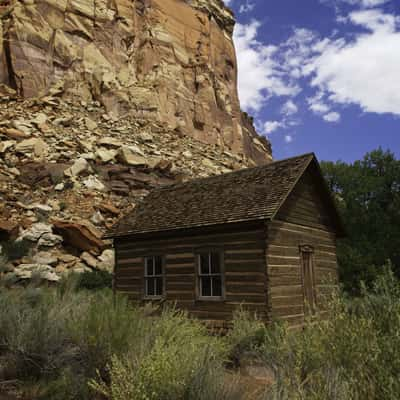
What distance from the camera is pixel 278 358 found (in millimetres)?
4980

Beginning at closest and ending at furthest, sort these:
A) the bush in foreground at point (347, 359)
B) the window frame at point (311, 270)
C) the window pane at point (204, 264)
Answer: the bush in foreground at point (347, 359)
the window pane at point (204, 264)
the window frame at point (311, 270)

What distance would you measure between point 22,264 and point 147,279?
707 centimetres

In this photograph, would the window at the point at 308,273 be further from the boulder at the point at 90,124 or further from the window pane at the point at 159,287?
the boulder at the point at 90,124

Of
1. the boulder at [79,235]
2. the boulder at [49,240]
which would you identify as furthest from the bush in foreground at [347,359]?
the boulder at [49,240]

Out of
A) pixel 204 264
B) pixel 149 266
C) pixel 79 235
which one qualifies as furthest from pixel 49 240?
pixel 204 264

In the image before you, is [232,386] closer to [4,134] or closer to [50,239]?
[50,239]

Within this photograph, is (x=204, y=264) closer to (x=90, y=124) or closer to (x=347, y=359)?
(x=347, y=359)

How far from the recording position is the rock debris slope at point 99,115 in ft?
68.5

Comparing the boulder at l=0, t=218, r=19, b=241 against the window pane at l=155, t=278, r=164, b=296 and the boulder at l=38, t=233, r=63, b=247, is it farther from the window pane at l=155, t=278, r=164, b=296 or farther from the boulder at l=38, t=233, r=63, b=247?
the window pane at l=155, t=278, r=164, b=296

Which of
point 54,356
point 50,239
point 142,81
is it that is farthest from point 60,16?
point 54,356

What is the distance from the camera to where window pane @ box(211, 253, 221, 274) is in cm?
1184

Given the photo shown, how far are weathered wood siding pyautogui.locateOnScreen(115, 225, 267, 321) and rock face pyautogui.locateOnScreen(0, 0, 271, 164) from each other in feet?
57.9

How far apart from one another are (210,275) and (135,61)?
38600 mm

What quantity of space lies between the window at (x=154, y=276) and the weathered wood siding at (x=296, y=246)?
3.87 metres
